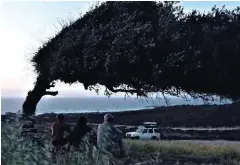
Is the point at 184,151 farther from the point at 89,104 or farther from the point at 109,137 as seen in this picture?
the point at 89,104

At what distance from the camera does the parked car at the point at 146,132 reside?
9109 millimetres

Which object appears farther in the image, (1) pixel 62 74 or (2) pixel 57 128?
(1) pixel 62 74

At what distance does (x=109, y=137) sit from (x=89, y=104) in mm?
578

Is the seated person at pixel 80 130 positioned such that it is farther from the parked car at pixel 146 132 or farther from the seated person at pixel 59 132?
the parked car at pixel 146 132

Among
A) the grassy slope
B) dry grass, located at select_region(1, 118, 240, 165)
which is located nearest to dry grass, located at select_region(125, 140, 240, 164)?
dry grass, located at select_region(1, 118, 240, 165)

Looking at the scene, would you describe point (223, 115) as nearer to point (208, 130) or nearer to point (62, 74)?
point (208, 130)

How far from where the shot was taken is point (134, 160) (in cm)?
909

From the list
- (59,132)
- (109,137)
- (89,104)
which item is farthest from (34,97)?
(109,137)

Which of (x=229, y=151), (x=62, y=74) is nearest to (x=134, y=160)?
(x=229, y=151)

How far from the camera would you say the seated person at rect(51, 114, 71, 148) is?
912cm

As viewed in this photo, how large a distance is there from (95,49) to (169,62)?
1207 millimetres

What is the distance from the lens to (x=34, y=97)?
960 centimetres

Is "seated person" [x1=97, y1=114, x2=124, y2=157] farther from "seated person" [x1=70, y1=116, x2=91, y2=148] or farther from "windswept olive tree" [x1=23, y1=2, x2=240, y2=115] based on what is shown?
"windswept olive tree" [x1=23, y1=2, x2=240, y2=115]

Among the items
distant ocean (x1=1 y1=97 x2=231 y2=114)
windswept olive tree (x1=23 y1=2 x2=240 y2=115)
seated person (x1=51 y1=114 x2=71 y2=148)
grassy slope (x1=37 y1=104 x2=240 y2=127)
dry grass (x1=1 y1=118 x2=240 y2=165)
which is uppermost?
windswept olive tree (x1=23 y1=2 x2=240 y2=115)
